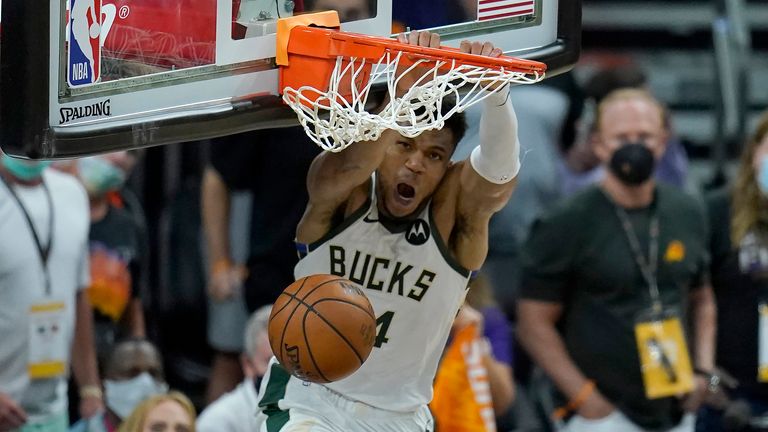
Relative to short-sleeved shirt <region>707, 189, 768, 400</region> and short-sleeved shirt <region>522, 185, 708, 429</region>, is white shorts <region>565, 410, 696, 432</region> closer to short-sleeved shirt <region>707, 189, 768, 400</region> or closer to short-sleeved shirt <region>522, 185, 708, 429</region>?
short-sleeved shirt <region>522, 185, 708, 429</region>

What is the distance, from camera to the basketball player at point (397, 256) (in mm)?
5961

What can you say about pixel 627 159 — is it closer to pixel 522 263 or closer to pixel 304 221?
pixel 522 263

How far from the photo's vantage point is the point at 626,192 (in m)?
8.03

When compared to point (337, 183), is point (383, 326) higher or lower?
lower

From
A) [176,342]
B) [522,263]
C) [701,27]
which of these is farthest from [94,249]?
[701,27]

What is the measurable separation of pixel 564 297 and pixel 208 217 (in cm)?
188

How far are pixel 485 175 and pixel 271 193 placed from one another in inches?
92.4

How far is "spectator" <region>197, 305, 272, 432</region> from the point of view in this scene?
7590mm

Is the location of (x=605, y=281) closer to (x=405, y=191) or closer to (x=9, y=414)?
(x=405, y=191)

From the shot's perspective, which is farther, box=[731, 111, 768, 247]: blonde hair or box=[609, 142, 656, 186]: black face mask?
box=[731, 111, 768, 247]: blonde hair

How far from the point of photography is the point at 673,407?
7895 mm

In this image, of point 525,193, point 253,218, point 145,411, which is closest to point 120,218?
point 253,218

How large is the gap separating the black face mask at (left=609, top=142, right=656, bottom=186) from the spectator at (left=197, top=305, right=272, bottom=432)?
188 centimetres

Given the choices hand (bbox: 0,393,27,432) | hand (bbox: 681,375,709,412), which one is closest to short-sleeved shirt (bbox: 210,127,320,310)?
hand (bbox: 0,393,27,432)
